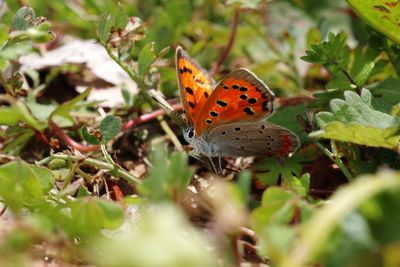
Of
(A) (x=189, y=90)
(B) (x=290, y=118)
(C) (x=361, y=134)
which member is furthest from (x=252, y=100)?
(C) (x=361, y=134)

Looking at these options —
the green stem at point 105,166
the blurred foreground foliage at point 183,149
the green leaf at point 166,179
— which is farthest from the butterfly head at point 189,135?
the green leaf at point 166,179

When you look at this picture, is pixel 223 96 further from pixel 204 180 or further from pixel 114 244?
pixel 114 244

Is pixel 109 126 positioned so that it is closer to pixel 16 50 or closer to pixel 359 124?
pixel 16 50

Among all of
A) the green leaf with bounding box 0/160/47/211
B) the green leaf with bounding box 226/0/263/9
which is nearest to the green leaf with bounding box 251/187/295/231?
the green leaf with bounding box 0/160/47/211

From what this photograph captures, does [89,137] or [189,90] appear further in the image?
[189,90]

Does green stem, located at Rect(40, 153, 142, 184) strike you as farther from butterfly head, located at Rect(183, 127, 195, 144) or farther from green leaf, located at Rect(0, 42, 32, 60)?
butterfly head, located at Rect(183, 127, 195, 144)

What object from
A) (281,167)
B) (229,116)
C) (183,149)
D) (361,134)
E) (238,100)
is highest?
(361,134)

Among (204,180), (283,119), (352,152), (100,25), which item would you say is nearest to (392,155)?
(352,152)
